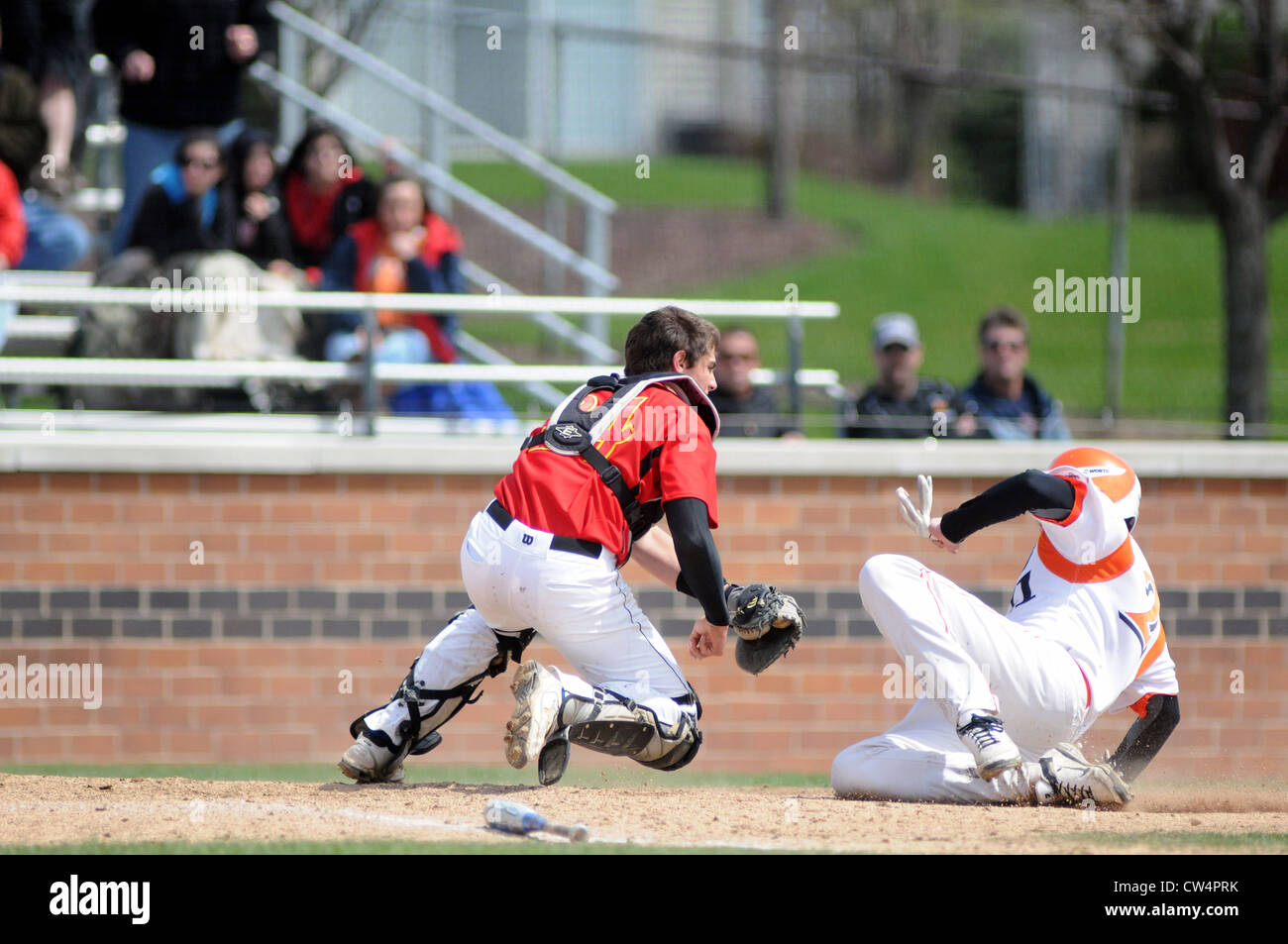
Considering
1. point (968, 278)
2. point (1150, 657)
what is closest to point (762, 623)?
point (1150, 657)

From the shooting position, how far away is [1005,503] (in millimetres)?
5148

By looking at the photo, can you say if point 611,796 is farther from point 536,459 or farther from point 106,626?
point 106,626

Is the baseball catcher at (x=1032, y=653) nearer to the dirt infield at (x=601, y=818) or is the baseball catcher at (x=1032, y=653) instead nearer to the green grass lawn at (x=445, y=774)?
the dirt infield at (x=601, y=818)

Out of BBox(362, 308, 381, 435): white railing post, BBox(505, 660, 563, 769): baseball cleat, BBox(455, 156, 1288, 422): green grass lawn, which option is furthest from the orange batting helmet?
BBox(455, 156, 1288, 422): green grass lawn

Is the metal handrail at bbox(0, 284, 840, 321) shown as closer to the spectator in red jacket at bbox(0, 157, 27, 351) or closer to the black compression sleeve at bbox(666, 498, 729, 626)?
the spectator in red jacket at bbox(0, 157, 27, 351)

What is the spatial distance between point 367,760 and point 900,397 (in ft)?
14.9

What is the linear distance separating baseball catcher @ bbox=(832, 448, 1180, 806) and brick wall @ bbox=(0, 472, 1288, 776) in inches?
115

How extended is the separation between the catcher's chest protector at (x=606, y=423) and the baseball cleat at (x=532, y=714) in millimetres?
692

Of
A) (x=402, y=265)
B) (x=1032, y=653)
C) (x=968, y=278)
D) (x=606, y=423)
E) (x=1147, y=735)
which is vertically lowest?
(x=1147, y=735)

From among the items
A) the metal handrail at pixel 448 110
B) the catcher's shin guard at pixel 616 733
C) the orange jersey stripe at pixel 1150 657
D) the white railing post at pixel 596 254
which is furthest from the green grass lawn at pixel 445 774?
the metal handrail at pixel 448 110

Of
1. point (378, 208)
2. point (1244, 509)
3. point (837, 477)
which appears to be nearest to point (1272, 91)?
point (1244, 509)

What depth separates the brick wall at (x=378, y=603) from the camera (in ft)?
27.5

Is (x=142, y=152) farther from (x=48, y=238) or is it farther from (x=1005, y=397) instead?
(x=1005, y=397)

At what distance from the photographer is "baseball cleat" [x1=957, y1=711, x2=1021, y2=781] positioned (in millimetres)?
5059
